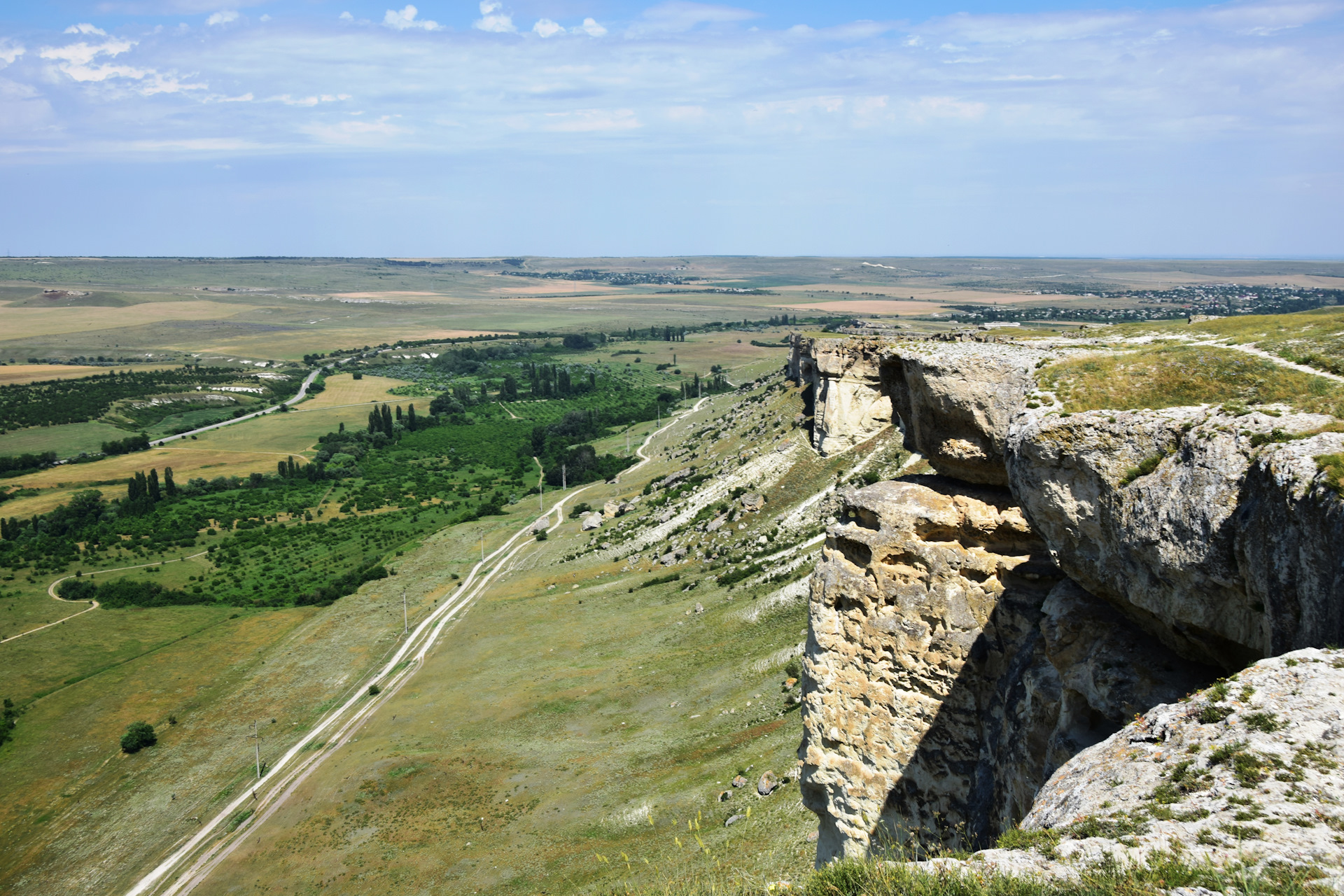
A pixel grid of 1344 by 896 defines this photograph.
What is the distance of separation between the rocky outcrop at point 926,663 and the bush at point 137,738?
5156cm

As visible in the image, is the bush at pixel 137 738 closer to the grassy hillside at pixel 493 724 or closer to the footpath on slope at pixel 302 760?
the grassy hillside at pixel 493 724

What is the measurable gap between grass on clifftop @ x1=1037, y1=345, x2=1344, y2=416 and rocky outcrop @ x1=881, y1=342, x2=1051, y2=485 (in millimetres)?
1389

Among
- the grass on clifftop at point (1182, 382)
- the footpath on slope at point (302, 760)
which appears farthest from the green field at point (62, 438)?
the grass on clifftop at point (1182, 382)

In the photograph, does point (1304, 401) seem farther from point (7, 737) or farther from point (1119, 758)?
point (7, 737)

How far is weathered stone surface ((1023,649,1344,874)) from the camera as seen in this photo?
914cm

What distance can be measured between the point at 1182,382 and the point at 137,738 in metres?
62.7

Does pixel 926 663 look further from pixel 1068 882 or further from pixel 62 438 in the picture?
pixel 62 438

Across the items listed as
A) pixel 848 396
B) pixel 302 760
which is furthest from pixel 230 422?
pixel 848 396

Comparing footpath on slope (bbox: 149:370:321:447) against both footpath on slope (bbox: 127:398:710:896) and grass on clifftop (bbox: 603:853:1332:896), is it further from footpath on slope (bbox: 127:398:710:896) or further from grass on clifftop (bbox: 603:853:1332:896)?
grass on clifftop (bbox: 603:853:1332:896)

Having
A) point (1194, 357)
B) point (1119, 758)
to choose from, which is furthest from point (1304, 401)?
point (1119, 758)

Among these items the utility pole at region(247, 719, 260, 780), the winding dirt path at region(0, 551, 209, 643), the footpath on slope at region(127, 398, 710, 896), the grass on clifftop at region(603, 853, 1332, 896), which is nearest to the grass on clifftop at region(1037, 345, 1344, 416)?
the grass on clifftop at region(603, 853, 1332, 896)

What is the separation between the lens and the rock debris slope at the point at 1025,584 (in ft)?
38.6

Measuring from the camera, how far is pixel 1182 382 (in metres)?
15.2

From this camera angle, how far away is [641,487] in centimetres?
9300
